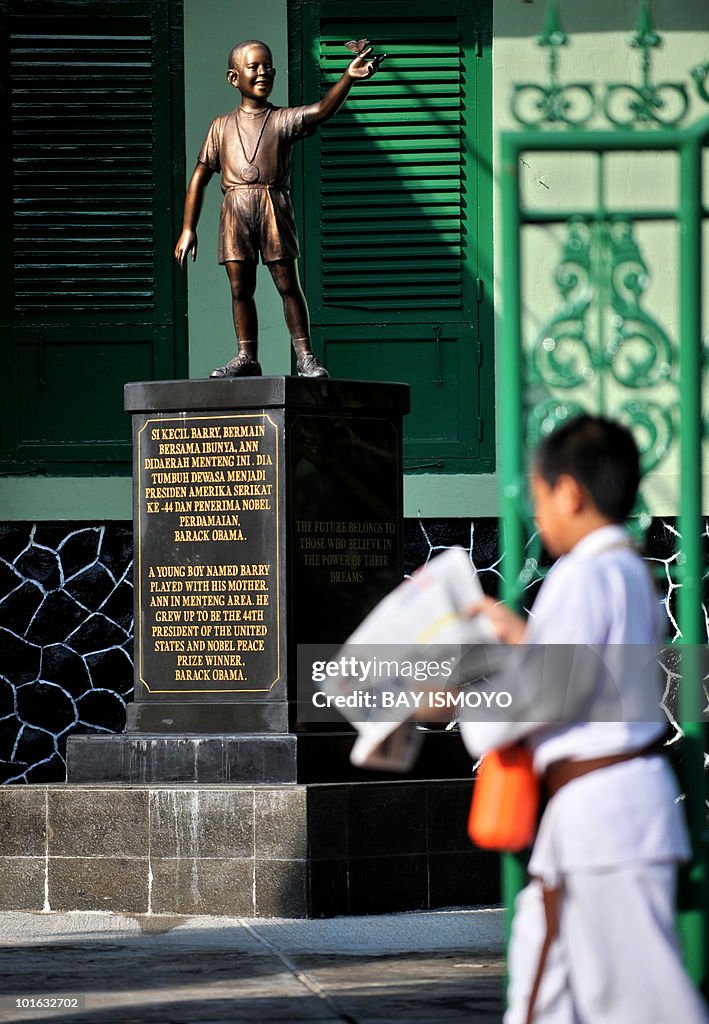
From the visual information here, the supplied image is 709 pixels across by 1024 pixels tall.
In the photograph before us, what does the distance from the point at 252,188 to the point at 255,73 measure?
1.66 feet

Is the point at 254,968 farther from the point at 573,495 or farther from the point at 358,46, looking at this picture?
the point at 358,46

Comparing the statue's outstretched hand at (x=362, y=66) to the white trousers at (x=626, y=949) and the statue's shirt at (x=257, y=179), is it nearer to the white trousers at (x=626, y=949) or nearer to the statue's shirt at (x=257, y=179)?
the statue's shirt at (x=257, y=179)

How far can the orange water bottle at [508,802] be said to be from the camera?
3.83 meters

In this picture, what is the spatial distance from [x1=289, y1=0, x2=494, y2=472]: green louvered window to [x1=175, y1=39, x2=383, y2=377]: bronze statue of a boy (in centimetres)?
317

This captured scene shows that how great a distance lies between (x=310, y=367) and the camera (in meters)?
8.59

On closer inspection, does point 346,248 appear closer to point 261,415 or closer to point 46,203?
point 46,203

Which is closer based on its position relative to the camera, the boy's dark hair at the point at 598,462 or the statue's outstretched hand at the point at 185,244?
the boy's dark hair at the point at 598,462

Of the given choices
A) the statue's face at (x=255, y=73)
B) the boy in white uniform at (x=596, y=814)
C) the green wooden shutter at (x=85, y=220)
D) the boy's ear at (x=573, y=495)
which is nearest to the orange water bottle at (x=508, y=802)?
the boy in white uniform at (x=596, y=814)

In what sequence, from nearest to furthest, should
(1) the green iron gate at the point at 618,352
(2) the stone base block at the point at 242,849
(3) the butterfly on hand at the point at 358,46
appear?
(1) the green iron gate at the point at 618,352
(2) the stone base block at the point at 242,849
(3) the butterfly on hand at the point at 358,46

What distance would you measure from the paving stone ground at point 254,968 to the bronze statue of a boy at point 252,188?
2.48 m

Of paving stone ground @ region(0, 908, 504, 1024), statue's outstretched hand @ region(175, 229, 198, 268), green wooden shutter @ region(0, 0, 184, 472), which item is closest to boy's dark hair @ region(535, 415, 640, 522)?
paving stone ground @ region(0, 908, 504, 1024)

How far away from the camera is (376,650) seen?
404 centimetres

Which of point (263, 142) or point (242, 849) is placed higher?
point (263, 142)

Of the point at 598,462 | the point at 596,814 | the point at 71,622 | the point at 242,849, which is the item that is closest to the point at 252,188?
the point at 242,849
